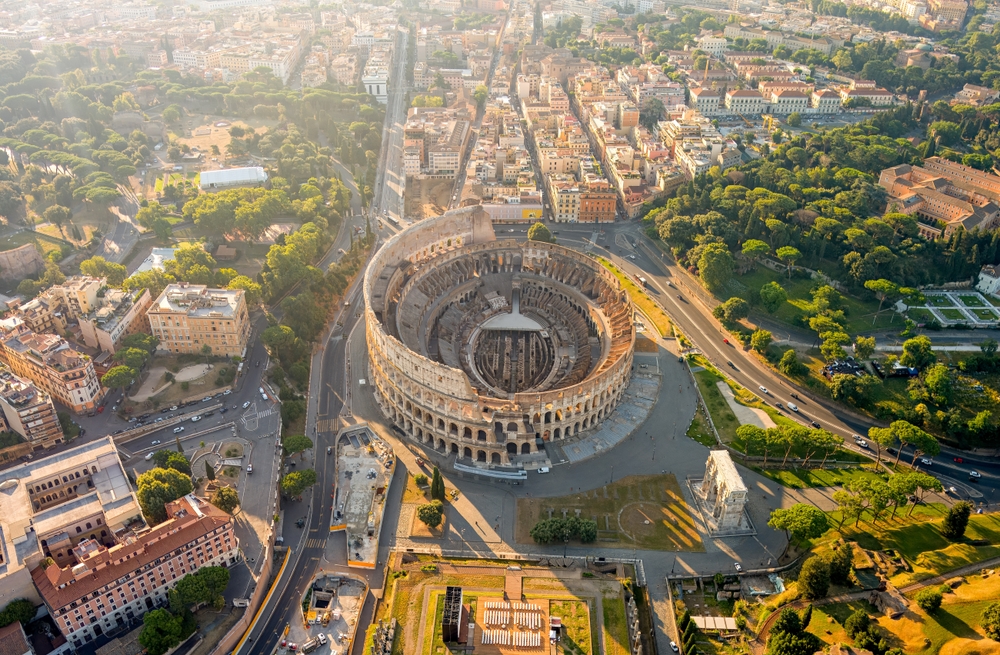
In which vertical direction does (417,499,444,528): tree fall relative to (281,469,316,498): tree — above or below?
below

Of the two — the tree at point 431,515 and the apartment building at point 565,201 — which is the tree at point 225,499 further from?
the apartment building at point 565,201

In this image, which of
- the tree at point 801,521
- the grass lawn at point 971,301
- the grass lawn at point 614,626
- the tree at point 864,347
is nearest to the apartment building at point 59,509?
the grass lawn at point 614,626

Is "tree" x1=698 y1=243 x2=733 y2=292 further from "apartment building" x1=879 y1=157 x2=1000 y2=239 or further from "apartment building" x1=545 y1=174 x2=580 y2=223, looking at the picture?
"apartment building" x1=879 y1=157 x2=1000 y2=239

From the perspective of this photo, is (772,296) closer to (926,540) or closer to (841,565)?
(926,540)

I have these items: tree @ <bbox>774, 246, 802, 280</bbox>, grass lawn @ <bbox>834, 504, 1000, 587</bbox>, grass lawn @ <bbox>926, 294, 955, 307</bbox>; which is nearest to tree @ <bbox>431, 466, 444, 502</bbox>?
grass lawn @ <bbox>834, 504, 1000, 587</bbox>

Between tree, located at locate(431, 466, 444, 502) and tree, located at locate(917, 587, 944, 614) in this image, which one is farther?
tree, located at locate(431, 466, 444, 502)
